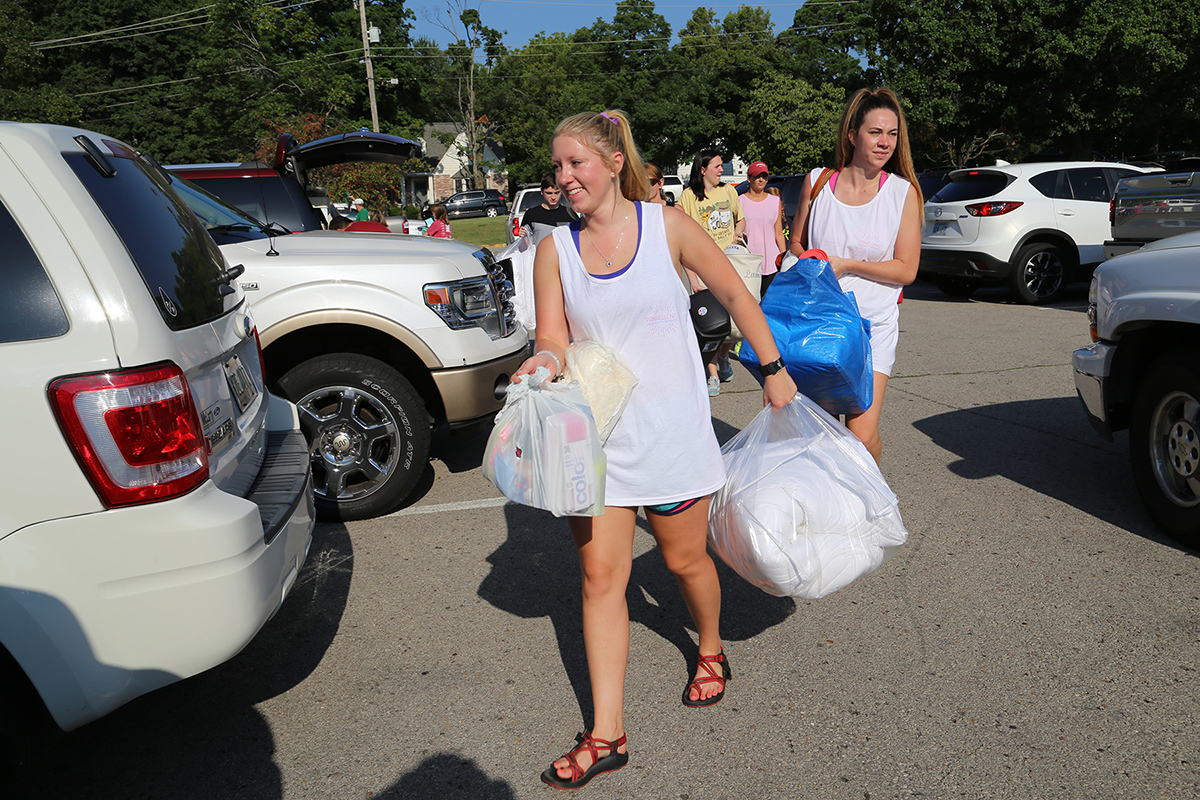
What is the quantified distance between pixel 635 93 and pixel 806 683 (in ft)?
209

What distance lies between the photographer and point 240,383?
296 cm

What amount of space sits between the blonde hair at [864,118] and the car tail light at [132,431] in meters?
2.82

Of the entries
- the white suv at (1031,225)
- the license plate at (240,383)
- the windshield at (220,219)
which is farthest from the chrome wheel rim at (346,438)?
the white suv at (1031,225)

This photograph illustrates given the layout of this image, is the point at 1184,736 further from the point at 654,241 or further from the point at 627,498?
the point at 654,241

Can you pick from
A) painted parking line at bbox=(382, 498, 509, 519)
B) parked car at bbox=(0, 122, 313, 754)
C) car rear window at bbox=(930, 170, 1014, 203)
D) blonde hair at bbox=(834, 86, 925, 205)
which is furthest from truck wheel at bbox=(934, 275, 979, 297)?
parked car at bbox=(0, 122, 313, 754)

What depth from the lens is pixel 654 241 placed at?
2.51 m

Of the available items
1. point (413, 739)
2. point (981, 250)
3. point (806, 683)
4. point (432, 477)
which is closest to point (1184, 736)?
point (806, 683)

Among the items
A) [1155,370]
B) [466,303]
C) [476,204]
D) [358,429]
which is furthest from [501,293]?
[476,204]

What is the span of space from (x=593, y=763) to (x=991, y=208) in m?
10.7

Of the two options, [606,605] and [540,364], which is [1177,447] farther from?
[540,364]

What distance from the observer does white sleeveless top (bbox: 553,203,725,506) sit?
2.49 metres

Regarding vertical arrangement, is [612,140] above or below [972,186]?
above

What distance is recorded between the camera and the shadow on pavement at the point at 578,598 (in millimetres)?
3342

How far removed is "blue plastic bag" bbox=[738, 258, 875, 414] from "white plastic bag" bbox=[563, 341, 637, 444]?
96cm
